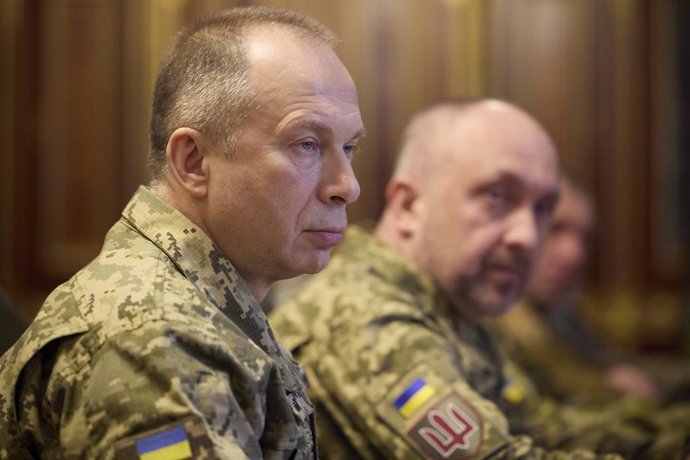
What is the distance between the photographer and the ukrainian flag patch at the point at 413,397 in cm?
162

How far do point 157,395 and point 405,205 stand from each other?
3.88ft

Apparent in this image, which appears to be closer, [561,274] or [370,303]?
[370,303]

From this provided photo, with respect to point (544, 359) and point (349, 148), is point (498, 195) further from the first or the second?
point (544, 359)

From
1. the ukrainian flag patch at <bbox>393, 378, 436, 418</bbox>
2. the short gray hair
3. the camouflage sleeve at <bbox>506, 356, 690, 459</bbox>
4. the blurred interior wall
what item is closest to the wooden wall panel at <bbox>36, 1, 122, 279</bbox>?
the blurred interior wall

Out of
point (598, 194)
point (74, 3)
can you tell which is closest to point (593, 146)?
point (598, 194)

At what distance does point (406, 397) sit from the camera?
64.6 inches

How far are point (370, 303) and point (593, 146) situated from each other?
3417mm

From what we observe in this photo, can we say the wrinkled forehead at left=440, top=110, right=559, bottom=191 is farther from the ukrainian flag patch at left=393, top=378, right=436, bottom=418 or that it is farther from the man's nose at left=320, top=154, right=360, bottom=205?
the man's nose at left=320, top=154, right=360, bottom=205

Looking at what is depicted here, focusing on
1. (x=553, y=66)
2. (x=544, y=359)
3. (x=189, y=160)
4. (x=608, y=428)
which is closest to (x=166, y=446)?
(x=189, y=160)

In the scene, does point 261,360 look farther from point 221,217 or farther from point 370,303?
point 370,303

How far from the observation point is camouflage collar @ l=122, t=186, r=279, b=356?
3.90 ft

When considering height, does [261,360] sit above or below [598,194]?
above

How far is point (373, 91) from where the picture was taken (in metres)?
4.80

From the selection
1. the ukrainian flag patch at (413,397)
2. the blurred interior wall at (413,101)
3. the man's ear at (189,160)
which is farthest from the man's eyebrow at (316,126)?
the blurred interior wall at (413,101)
